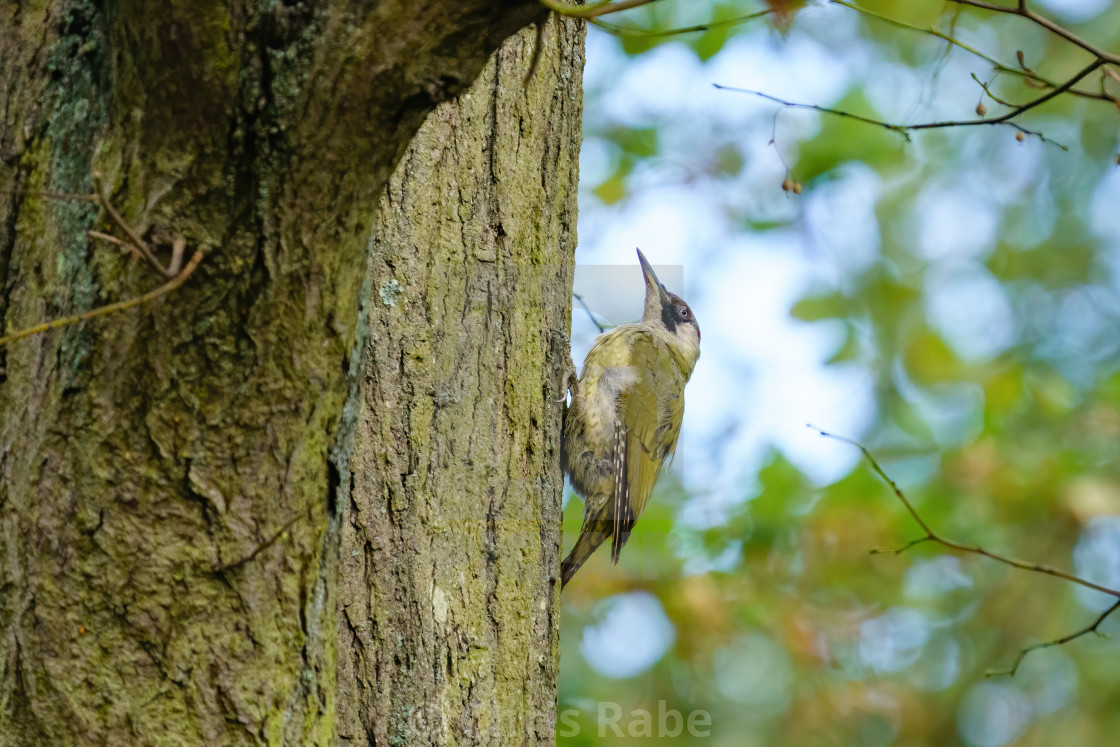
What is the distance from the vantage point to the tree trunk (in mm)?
1227

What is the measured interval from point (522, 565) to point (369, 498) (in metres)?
0.48

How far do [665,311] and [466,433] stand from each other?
3.27 meters

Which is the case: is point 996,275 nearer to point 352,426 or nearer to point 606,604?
point 606,604

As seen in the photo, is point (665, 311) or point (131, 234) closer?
point (131, 234)

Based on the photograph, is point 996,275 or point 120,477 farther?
point 996,275

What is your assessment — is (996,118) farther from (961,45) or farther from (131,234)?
(131,234)

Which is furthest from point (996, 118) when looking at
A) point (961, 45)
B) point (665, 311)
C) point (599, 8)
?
point (665, 311)

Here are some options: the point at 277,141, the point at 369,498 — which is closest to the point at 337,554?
the point at 369,498

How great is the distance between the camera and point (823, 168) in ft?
19.2

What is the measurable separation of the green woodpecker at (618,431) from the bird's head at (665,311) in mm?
598

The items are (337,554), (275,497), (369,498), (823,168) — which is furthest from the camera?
(823,168)

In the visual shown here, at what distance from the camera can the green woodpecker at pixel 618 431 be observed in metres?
4.16

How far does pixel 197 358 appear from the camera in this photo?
1.32 m

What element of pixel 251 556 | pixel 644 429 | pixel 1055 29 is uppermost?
pixel 1055 29
